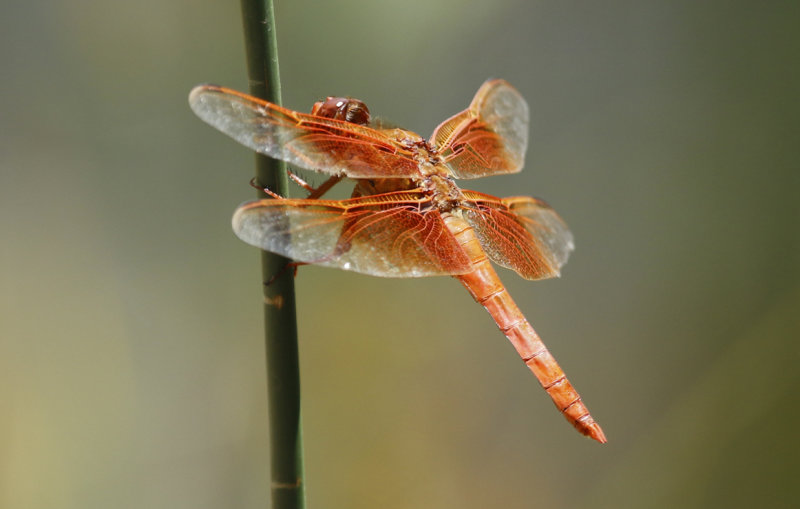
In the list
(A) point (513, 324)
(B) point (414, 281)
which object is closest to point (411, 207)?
(A) point (513, 324)

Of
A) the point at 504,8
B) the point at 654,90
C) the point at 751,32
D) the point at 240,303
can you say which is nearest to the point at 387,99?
the point at 504,8

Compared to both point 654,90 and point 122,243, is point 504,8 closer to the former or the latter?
point 654,90

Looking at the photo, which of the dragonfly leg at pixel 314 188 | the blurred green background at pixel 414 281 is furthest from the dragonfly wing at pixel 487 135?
the blurred green background at pixel 414 281

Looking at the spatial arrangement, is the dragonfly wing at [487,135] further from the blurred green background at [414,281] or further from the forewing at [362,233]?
the blurred green background at [414,281]

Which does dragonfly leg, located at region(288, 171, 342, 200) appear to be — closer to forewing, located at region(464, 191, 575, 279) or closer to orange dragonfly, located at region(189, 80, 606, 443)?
orange dragonfly, located at region(189, 80, 606, 443)

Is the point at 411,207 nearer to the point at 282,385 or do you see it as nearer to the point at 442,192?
the point at 442,192

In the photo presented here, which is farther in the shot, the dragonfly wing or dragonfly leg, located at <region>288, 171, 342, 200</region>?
the dragonfly wing

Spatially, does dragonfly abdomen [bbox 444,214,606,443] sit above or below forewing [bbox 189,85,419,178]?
below

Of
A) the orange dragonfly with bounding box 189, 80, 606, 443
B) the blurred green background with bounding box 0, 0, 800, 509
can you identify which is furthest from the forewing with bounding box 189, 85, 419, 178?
the blurred green background with bounding box 0, 0, 800, 509
